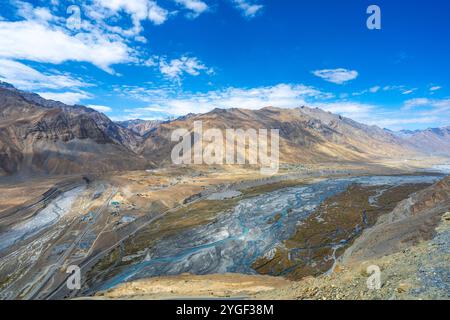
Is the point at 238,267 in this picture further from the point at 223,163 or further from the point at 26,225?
A: the point at 223,163

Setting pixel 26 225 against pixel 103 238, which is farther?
pixel 26 225

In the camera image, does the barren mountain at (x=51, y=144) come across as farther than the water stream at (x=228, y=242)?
Yes

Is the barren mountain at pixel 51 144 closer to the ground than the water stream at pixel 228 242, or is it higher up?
higher up

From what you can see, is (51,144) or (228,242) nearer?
(228,242)

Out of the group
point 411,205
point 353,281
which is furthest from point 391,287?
point 411,205

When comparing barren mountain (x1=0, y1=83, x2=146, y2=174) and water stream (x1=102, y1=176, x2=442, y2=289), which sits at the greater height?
barren mountain (x1=0, y1=83, x2=146, y2=174)

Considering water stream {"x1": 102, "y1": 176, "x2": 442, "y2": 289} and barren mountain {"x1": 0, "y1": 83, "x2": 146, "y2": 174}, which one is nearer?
water stream {"x1": 102, "y1": 176, "x2": 442, "y2": 289}

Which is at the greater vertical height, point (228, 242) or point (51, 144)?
point (51, 144)

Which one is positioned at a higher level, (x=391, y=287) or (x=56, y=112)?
(x=56, y=112)
